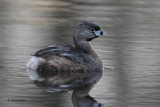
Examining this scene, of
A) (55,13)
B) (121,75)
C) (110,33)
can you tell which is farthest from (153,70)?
(55,13)

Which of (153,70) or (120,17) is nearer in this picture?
(153,70)

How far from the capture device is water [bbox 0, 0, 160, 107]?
30.2 ft

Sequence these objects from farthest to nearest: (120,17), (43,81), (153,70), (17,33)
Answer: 1. (120,17)
2. (17,33)
3. (153,70)
4. (43,81)

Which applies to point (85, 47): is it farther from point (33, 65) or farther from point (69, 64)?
point (33, 65)

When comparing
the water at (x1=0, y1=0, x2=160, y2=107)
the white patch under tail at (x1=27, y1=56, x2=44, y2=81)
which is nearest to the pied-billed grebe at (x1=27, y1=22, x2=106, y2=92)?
the white patch under tail at (x1=27, y1=56, x2=44, y2=81)

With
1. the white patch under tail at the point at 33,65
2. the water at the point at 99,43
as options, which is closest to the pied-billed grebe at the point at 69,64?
the white patch under tail at the point at 33,65

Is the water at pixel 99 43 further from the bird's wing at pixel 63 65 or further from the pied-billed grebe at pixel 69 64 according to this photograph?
the bird's wing at pixel 63 65

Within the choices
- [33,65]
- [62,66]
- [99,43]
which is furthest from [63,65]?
[99,43]

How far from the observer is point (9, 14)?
61.5 ft

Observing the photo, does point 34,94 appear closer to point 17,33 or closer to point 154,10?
point 17,33

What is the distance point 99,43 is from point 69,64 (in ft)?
10.2

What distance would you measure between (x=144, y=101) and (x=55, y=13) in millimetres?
10751

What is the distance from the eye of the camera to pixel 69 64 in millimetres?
11352

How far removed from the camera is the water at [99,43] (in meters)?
9.21
